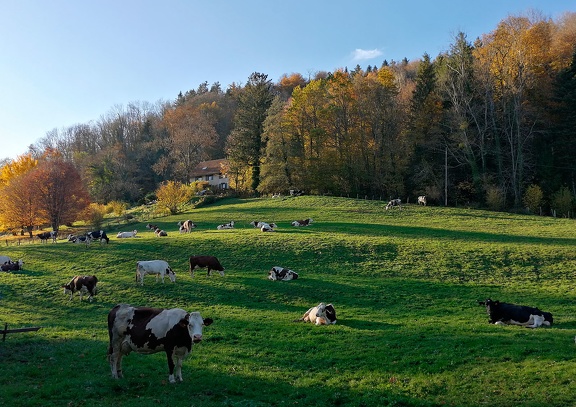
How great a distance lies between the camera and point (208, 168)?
3676 inches

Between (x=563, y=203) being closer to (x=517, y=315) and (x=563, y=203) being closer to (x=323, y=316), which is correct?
(x=517, y=315)

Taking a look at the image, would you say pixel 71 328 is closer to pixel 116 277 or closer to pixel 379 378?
pixel 116 277

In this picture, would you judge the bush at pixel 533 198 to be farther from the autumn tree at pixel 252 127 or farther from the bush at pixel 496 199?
the autumn tree at pixel 252 127

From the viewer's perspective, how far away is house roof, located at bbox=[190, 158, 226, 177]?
91938 millimetres

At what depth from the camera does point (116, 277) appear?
80.6 ft

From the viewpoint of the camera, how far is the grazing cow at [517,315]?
15.2m

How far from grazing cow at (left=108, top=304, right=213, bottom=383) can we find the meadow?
565 millimetres

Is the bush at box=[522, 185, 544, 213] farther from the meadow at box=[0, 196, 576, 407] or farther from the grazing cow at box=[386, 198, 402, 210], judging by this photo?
the grazing cow at box=[386, 198, 402, 210]

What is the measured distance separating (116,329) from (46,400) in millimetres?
2090

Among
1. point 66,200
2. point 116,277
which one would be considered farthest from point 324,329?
point 66,200

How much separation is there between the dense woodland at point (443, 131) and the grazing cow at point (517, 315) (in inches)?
1509

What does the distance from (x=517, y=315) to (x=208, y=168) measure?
271ft

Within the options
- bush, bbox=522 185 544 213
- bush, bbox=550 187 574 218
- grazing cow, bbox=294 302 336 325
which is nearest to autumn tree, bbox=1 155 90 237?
grazing cow, bbox=294 302 336 325

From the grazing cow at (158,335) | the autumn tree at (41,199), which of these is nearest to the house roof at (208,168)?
the autumn tree at (41,199)
